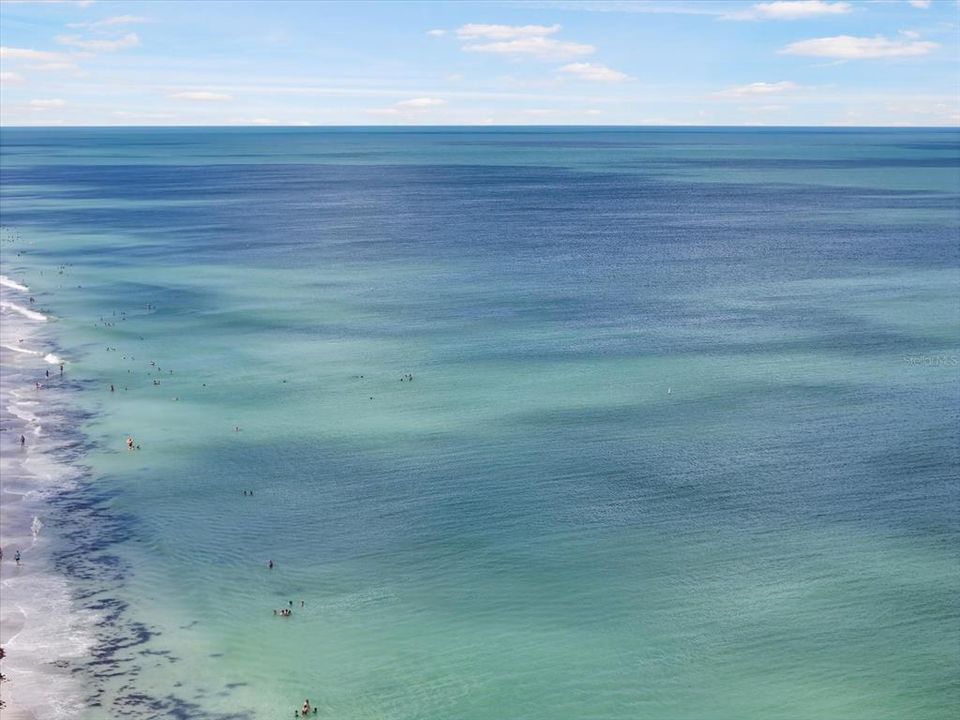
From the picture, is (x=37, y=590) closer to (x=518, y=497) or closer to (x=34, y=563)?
(x=34, y=563)

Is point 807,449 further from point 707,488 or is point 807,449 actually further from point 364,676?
point 364,676

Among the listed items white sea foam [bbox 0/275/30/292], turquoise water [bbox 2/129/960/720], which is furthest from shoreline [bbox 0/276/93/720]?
white sea foam [bbox 0/275/30/292]

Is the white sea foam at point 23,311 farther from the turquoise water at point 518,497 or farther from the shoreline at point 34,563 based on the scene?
the shoreline at point 34,563

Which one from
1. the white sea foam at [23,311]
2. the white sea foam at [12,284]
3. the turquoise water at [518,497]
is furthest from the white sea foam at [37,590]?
the white sea foam at [12,284]

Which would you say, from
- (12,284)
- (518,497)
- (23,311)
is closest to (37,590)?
(518,497)

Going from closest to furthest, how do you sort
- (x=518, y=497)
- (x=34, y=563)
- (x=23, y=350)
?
(x=34, y=563), (x=518, y=497), (x=23, y=350)
